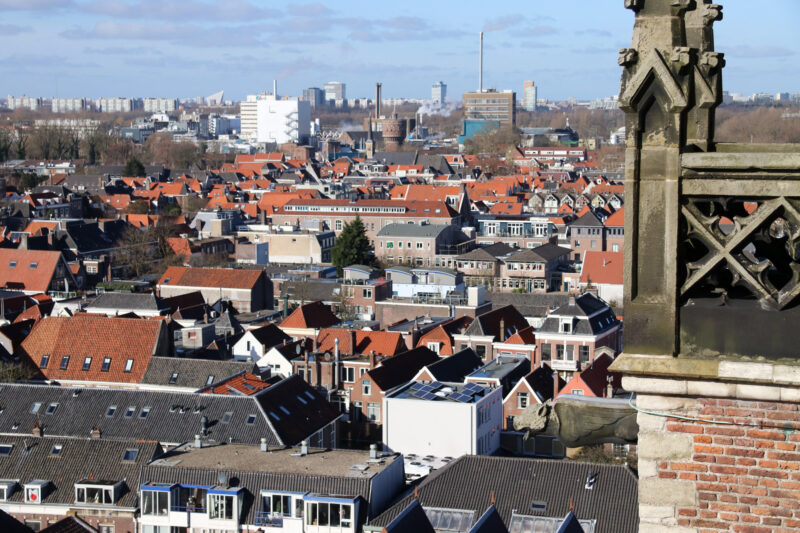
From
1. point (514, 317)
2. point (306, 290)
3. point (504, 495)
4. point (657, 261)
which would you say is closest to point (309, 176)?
point (306, 290)

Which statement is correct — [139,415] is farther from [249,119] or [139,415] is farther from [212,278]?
[249,119]

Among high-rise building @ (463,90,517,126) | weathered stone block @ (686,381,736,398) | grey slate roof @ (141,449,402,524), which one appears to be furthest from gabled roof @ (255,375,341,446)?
high-rise building @ (463,90,517,126)

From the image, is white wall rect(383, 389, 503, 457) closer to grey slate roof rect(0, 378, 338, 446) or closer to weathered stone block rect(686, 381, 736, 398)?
grey slate roof rect(0, 378, 338, 446)

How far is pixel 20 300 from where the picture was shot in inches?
1329

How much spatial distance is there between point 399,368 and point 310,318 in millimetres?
5934

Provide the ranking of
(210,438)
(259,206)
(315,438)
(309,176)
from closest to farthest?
1. (210,438)
2. (315,438)
3. (259,206)
4. (309,176)

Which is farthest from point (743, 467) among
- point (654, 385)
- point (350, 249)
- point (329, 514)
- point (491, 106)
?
point (491, 106)

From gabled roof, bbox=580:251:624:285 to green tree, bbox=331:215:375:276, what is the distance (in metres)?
9.63

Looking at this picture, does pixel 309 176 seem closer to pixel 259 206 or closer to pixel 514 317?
pixel 259 206

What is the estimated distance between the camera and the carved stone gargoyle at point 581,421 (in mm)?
3320

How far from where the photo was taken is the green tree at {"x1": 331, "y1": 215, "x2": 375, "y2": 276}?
43906 millimetres

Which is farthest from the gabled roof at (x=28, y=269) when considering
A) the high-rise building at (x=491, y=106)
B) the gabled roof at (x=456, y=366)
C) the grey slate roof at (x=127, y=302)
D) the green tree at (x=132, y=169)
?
the high-rise building at (x=491, y=106)

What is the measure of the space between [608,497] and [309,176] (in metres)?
67.7

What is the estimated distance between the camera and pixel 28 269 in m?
38.7
